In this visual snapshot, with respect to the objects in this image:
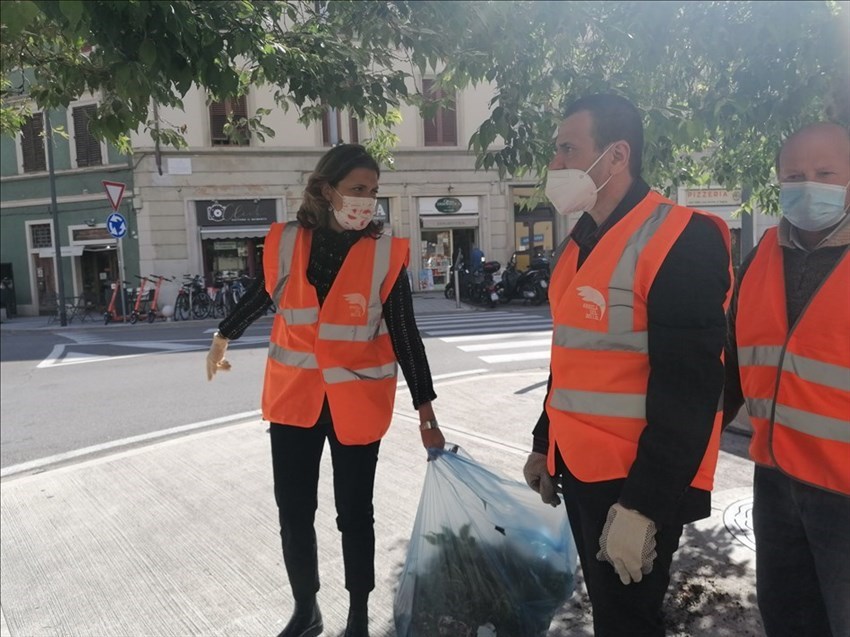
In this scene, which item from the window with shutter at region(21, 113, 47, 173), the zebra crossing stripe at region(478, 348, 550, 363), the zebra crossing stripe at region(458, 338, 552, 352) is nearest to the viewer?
the zebra crossing stripe at region(478, 348, 550, 363)

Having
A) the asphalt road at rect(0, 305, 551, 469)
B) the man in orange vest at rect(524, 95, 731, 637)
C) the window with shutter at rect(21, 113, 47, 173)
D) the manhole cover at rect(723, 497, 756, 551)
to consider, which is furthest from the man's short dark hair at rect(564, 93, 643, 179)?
the window with shutter at rect(21, 113, 47, 173)

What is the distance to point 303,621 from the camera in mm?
2775

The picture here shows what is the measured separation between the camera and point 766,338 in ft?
6.50

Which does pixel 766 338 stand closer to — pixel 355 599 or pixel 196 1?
pixel 355 599

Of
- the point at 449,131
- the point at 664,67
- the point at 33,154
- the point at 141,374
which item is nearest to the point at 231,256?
the point at 33,154

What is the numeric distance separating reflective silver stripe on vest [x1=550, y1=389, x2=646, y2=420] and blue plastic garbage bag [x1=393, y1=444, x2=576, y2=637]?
0.88 m

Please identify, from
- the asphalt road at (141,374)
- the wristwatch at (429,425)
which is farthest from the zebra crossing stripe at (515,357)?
the wristwatch at (429,425)

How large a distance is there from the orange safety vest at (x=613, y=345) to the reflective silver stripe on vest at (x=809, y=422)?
0.26m

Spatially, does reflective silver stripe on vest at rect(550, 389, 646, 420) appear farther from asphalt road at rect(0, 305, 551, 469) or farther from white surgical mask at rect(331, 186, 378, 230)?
asphalt road at rect(0, 305, 551, 469)

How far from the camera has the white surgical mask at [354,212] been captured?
2688mm

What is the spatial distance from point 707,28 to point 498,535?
2.14m

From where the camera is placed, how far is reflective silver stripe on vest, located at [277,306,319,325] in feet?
8.73

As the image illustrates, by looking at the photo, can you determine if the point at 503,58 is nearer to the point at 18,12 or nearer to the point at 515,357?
the point at 18,12

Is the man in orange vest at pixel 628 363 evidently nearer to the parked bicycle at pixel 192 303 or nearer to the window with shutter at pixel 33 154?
the parked bicycle at pixel 192 303
